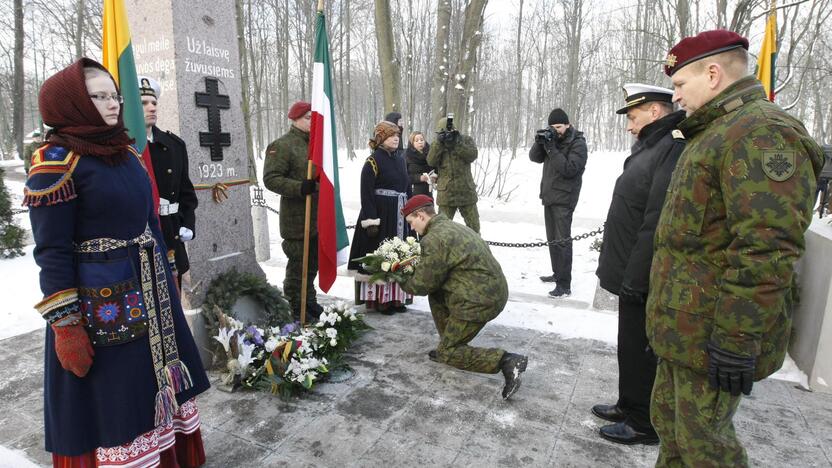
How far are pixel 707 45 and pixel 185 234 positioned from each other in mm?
3187

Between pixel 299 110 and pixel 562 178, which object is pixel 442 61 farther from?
pixel 299 110

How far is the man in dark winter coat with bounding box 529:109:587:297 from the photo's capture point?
19.4ft

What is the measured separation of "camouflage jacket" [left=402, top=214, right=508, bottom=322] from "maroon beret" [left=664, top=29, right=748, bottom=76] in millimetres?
1988

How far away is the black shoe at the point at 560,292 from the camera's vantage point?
586 centimetres

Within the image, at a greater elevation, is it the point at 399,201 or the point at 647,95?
the point at 647,95

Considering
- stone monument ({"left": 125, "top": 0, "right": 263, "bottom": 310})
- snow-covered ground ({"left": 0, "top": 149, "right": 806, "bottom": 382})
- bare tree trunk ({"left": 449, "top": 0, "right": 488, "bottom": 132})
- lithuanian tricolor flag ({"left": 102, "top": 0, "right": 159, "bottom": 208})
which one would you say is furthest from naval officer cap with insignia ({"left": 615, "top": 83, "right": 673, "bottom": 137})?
bare tree trunk ({"left": 449, "top": 0, "right": 488, "bottom": 132})

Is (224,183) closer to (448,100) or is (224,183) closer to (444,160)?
(444,160)

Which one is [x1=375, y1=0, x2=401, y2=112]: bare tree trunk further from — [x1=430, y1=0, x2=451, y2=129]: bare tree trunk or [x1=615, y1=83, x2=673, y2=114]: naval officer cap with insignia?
[x1=615, y1=83, x2=673, y2=114]: naval officer cap with insignia

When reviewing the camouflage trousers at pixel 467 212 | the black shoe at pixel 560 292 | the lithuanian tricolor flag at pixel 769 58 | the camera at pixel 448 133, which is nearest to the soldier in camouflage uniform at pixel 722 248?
the black shoe at pixel 560 292

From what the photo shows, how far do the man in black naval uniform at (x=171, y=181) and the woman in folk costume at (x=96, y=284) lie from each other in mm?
1079

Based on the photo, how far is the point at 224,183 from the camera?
12.9ft

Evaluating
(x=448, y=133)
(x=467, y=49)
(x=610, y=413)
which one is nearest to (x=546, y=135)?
(x=448, y=133)

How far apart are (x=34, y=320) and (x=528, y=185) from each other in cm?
1743

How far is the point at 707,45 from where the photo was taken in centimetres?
185
